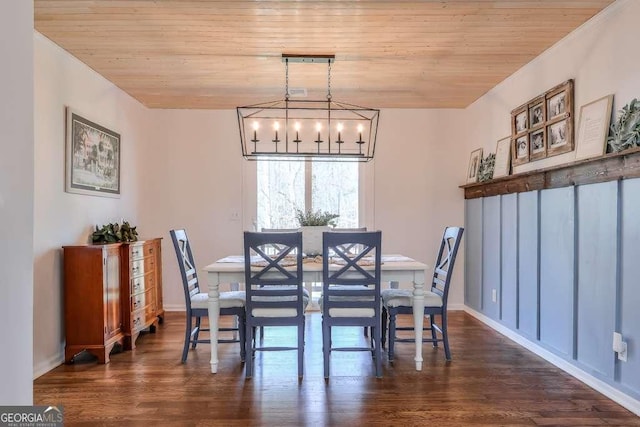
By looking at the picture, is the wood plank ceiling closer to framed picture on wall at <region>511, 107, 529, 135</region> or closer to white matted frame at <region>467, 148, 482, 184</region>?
framed picture on wall at <region>511, 107, 529, 135</region>

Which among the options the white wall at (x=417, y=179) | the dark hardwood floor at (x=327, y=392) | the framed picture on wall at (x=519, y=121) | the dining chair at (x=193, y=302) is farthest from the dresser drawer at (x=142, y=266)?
the framed picture on wall at (x=519, y=121)

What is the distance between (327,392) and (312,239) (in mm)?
1368

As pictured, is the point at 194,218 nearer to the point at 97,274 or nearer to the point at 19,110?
the point at 97,274

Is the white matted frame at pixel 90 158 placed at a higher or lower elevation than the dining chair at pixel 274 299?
higher

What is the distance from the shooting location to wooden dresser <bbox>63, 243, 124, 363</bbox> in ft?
10.1

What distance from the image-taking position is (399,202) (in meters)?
4.99

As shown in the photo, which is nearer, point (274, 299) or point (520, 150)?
point (274, 299)

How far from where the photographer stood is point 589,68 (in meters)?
2.76

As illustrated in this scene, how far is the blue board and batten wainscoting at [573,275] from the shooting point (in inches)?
92.0

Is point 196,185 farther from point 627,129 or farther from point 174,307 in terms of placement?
point 627,129

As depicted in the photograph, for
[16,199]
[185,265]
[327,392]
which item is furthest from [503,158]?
[16,199]

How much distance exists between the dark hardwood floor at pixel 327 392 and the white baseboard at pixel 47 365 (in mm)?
55

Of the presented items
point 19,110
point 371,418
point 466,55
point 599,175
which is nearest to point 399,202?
point 466,55

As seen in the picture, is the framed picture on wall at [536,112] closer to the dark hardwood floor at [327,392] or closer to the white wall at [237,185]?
the white wall at [237,185]
